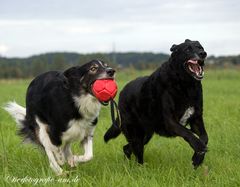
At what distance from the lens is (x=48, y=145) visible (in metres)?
6.18

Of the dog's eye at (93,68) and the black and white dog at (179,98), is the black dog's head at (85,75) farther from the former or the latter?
the black and white dog at (179,98)

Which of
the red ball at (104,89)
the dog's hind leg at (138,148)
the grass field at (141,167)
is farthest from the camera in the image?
the dog's hind leg at (138,148)

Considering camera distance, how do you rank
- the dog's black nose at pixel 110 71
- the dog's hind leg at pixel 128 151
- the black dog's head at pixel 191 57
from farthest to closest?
the dog's hind leg at pixel 128 151
the black dog's head at pixel 191 57
the dog's black nose at pixel 110 71

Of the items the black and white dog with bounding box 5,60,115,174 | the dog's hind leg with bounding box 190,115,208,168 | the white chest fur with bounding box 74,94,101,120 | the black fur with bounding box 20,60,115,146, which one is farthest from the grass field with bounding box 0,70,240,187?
the white chest fur with bounding box 74,94,101,120

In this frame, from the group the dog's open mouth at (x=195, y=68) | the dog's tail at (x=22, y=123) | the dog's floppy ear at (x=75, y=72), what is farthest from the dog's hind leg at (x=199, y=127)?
the dog's tail at (x=22, y=123)

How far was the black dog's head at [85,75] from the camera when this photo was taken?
5.93 metres

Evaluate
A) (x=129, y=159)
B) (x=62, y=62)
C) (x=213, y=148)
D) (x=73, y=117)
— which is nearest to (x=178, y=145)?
(x=213, y=148)

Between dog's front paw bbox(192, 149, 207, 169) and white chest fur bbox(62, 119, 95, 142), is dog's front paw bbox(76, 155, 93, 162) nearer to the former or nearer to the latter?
white chest fur bbox(62, 119, 95, 142)

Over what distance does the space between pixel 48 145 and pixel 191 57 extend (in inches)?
92.4

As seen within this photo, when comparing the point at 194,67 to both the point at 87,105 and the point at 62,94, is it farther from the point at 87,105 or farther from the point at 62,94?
the point at 62,94

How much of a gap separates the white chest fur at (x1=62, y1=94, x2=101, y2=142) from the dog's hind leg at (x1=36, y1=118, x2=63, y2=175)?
0.75ft

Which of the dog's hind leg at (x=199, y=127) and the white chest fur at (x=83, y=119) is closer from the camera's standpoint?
the white chest fur at (x=83, y=119)

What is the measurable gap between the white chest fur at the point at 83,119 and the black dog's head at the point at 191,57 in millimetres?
1314

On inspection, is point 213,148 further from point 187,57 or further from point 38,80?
point 38,80
